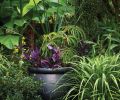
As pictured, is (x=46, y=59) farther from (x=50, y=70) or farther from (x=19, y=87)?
(x=19, y=87)

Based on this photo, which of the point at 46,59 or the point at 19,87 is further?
the point at 46,59

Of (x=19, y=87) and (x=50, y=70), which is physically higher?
(x=50, y=70)

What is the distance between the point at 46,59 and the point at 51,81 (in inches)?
14.9

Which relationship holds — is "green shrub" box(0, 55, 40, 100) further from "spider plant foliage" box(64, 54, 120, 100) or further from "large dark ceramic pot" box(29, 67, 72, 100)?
"spider plant foliage" box(64, 54, 120, 100)

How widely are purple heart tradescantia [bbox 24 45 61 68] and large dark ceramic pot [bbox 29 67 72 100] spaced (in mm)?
97

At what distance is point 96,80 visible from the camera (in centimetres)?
540

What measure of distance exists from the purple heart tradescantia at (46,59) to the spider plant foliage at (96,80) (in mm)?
291

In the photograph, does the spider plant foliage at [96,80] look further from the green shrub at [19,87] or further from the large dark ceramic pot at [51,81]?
the green shrub at [19,87]

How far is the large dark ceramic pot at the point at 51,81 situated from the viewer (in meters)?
5.86

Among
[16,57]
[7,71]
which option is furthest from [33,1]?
[7,71]

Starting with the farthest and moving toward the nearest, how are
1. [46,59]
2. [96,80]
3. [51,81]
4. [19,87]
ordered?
[46,59] < [51,81] < [19,87] < [96,80]

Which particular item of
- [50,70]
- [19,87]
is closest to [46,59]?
[50,70]

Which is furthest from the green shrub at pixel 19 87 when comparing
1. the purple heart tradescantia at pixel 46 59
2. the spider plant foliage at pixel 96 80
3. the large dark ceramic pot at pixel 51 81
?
Result: the spider plant foliage at pixel 96 80

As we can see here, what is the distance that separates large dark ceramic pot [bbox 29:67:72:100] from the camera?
5859 mm
